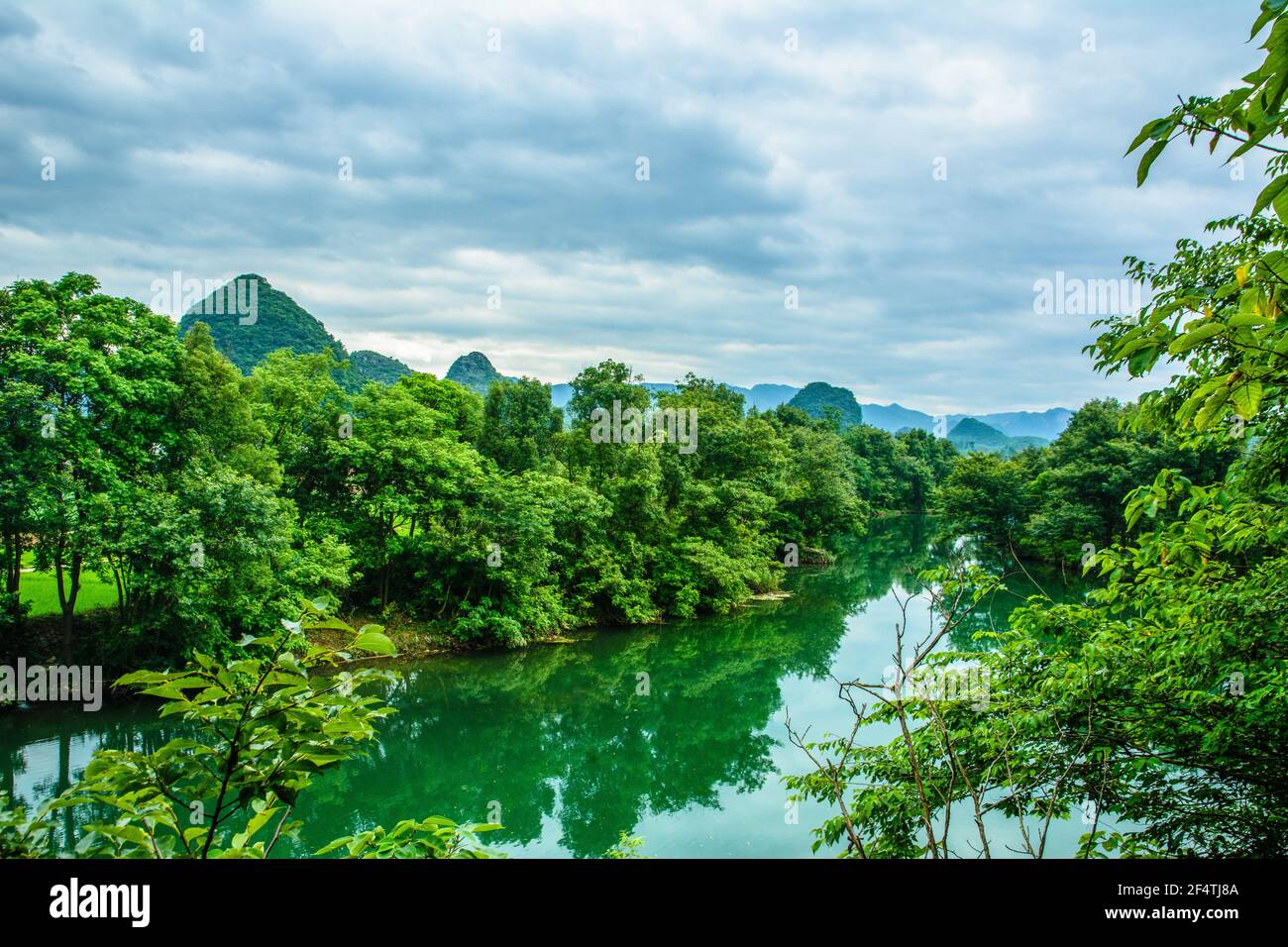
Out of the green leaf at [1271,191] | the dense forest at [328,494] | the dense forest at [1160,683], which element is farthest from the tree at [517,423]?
the green leaf at [1271,191]

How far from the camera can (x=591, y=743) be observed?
463 inches

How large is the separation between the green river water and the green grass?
87.3 inches

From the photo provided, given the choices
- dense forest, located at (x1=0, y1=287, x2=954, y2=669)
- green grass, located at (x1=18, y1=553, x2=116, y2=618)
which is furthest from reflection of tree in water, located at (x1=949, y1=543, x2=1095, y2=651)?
green grass, located at (x1=18, y1=553, x2=116, y2=618)

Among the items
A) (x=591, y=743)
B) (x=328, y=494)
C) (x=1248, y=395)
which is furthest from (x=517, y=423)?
(x=1248, y=395)

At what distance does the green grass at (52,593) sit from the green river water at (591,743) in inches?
87.3

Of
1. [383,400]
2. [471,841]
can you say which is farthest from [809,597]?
[471,841]

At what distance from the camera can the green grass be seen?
1237cm

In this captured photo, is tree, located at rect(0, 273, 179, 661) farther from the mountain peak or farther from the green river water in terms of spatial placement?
the mountain peak

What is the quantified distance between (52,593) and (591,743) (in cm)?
1100

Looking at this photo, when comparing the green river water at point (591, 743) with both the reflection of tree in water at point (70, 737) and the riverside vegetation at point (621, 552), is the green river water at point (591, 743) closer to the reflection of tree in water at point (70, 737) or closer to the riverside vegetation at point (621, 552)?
the reflection of tree in water at point (70, 737)

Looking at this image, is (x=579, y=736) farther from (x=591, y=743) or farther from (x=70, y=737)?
(x=70, y=737)
